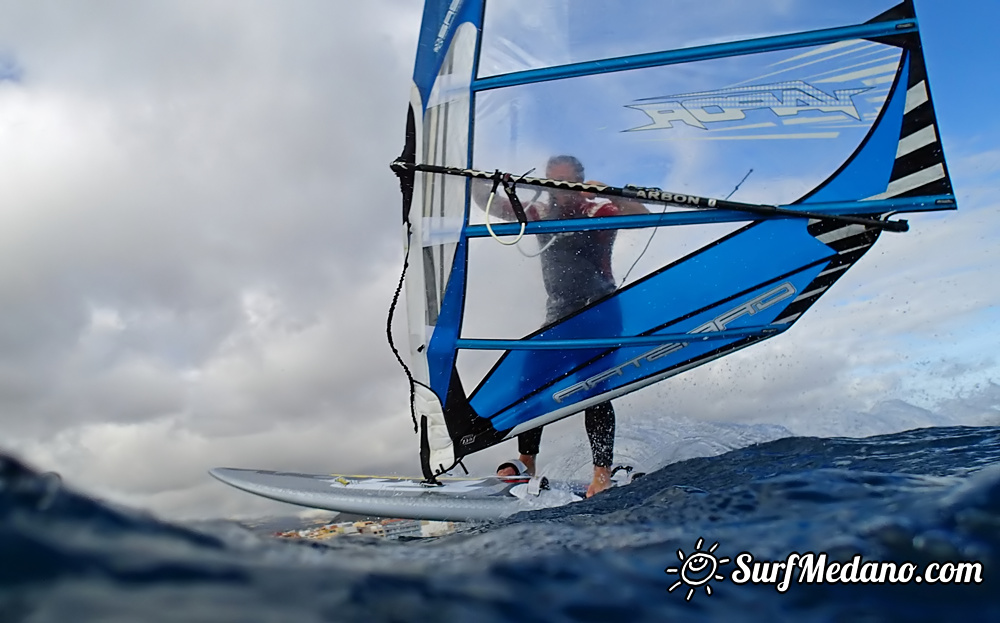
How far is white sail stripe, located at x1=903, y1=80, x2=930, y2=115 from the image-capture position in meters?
2.81

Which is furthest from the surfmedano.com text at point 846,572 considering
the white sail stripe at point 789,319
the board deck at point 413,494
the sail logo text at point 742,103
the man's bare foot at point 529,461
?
the man's bare foot at point 529,461

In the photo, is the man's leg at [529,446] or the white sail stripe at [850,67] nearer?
the white sail stripe at [850,67]

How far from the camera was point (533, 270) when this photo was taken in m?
3.12

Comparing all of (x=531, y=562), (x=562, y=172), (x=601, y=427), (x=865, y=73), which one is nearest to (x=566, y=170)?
(x=562, y=172)

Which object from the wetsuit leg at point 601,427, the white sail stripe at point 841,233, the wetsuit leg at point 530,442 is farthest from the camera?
the wetsuit leg at point 530,442

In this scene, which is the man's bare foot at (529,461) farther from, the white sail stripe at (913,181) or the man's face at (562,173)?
the white sail stripe at (913,181)

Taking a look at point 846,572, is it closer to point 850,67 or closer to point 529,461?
point 529,461

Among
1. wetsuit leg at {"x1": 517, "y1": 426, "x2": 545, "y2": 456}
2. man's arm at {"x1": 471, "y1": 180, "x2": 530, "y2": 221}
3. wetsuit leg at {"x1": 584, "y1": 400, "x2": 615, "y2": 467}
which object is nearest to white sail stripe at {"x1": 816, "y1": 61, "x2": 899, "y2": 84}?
man's arm at {"x1": 471, "y1": 180, "x2": 530, "y2": 221}

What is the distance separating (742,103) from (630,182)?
640mm

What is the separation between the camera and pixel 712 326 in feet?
10.0

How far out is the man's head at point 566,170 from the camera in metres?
3.01

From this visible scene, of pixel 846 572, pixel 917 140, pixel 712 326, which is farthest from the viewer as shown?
pixel 712 326

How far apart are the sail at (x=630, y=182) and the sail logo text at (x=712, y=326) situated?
0.03 feet

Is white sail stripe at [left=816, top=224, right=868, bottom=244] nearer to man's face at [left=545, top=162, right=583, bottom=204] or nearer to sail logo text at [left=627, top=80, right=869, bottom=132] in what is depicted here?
sail logo text at [left=627, top=80, right=869, bottom=132]
